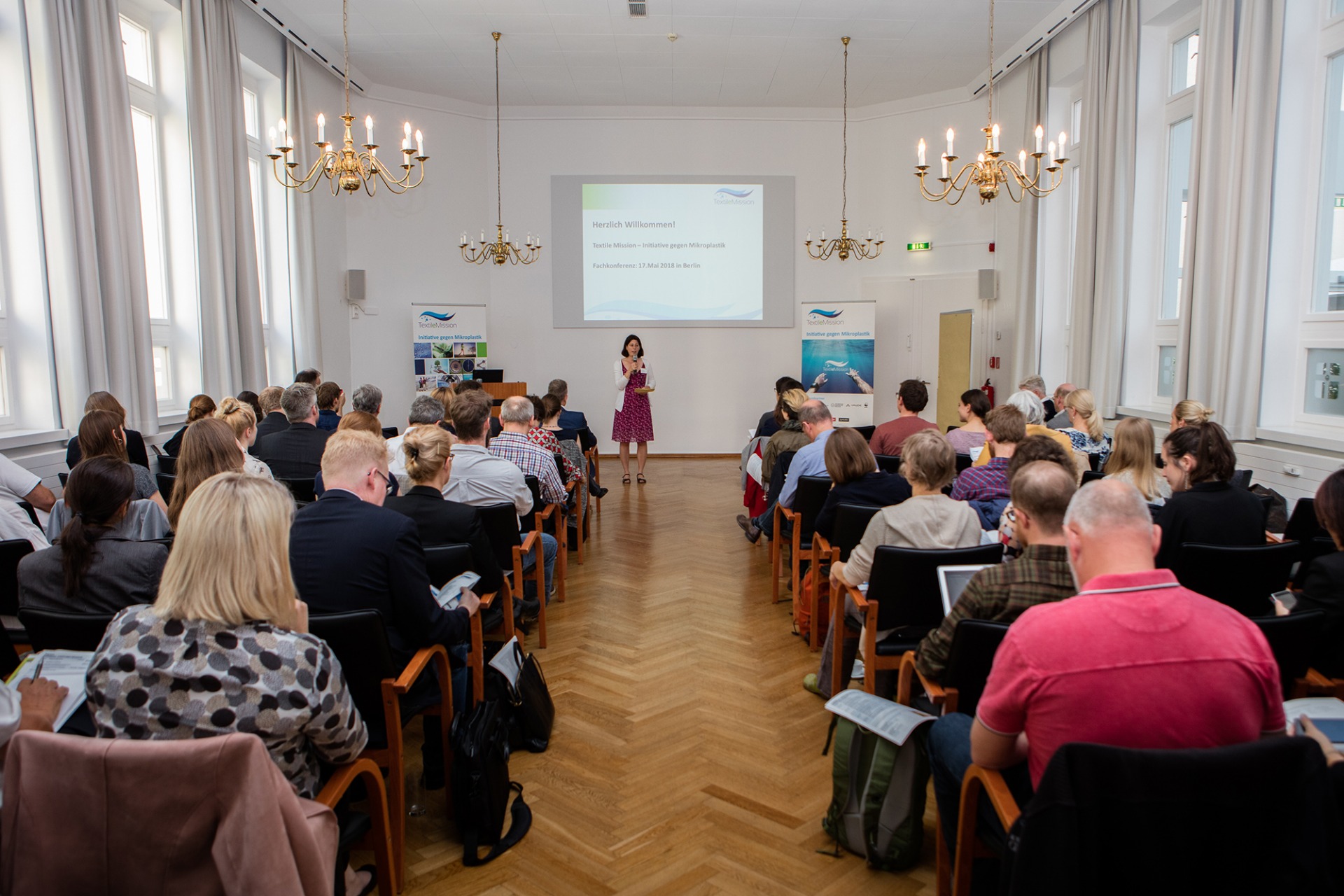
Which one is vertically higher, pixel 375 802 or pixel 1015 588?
pixel 1015 588

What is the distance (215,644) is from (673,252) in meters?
9.87

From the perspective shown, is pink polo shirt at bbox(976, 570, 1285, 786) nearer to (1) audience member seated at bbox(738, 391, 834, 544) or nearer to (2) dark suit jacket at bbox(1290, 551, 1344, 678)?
(2) dark suit jacket at bbox(1290, 551, 1344, 678)

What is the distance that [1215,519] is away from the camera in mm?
2969

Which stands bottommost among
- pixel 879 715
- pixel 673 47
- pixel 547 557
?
pixel 547 557

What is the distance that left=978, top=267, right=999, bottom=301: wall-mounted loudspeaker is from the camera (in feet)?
31.8

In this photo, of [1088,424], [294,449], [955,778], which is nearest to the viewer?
[955,778]

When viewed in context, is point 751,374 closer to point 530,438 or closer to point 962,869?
point 530,438

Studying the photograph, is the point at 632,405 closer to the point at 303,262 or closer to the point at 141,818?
the point at 303,262

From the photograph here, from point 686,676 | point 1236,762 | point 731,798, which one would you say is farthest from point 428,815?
point 1236,762

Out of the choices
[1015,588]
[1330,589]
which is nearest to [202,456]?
[1015,588]

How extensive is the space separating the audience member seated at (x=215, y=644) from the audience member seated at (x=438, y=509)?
152cm

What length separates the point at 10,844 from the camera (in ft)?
4.45

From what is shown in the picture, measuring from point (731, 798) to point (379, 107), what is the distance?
32.4ft

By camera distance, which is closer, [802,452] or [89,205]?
[802,452]
